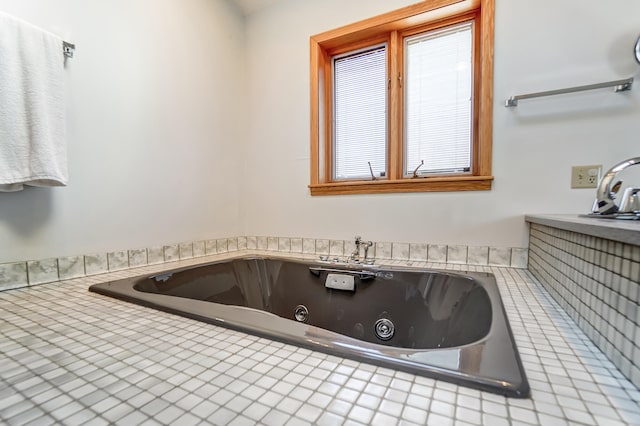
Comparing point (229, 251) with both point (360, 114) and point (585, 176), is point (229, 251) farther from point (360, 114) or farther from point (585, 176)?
point (585, 176)

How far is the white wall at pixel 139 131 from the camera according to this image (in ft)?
3.76

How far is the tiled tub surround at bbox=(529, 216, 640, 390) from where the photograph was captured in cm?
48

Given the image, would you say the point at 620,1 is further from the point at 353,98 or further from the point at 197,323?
the point at 197,323

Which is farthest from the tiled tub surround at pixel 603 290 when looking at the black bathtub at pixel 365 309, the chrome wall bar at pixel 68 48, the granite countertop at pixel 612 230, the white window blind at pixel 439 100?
the chrome wall bar at pixel 68 48

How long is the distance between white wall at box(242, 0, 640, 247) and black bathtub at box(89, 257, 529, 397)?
0.31 meters

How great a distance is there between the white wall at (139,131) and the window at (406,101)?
0.61 meters

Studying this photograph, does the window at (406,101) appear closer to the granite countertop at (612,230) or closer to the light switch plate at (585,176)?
the light switch plate at (585,176)

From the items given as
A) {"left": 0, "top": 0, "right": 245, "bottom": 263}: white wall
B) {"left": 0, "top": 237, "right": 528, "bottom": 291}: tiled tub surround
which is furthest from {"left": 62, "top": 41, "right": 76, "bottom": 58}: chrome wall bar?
{"left": 0, "top": 237, "right": 528, "bottom": 291}: tiled tub surround

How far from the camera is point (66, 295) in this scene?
0.97 m

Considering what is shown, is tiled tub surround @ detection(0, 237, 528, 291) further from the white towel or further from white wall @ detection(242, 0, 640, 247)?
the white towel

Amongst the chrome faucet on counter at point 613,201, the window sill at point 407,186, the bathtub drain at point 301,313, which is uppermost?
the window sill at point 407,186

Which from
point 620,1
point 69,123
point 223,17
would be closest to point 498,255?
point 620,1

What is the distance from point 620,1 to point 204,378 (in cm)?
193

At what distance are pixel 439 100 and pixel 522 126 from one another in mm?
442
